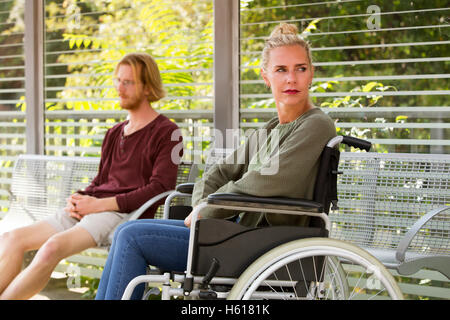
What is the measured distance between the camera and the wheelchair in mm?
1805

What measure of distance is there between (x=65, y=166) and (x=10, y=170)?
863 mm

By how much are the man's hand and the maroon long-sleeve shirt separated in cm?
4

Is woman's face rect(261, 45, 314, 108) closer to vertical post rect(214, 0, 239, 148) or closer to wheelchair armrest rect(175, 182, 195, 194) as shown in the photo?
wheelchair armrest rect(175, 182, 195, 194)

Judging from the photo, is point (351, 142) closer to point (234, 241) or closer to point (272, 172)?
point (272, 172)

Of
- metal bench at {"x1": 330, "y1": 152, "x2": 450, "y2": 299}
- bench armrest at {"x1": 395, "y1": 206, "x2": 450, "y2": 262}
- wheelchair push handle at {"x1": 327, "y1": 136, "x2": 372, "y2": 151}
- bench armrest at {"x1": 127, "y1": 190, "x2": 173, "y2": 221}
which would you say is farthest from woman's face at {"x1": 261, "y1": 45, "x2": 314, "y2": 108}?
bench armrest at {"x1": 127, "y1": 190, "x2": 173, "y2": 221}

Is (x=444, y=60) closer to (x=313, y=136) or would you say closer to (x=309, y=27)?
(x=309, y=27)

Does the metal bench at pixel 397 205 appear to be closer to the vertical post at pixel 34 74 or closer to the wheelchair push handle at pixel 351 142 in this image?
the wheelchair push handle at pixel 351 142

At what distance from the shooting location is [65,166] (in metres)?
3.99

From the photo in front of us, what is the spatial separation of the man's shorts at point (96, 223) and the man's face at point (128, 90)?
1.94 feet

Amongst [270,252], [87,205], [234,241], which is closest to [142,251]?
[234,241]

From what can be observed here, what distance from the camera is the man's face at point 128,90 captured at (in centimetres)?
323

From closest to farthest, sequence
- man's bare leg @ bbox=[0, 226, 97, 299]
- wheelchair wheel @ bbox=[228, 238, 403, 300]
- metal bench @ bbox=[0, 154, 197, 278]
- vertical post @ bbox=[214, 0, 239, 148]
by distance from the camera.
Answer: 1. wheelchair wheel @ bbox=[228, 238, 403, 300]
2. man's bare leg @ bbox=[0, 226, 97, 299]
3. vertical post @ bbox=[214, 0, 239, 148]
4. metal bench @ bbox=[0, 154, 197, 278]

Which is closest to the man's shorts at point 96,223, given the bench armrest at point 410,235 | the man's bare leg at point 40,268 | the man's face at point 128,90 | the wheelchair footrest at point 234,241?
the man's bare leg at point 40,268

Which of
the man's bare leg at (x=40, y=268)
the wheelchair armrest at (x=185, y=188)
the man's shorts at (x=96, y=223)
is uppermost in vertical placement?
the wheelchair armrest at (x=185, y=188)
